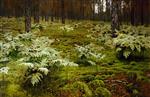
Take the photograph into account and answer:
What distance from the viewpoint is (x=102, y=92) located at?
6.94 metres

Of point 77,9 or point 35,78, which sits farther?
point 77,9

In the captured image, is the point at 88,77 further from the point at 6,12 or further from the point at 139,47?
the point at 6,12

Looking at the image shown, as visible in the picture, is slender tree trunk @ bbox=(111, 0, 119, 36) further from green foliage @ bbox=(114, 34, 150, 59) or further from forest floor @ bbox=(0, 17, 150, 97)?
forest floor @ bbox=(0, 17, 150, 97)

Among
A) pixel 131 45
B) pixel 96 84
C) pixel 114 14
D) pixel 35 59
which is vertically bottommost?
pixel 96 84

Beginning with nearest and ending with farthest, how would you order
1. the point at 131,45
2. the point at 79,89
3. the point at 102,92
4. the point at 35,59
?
the point at 102,92 < the point at 79,89 < the point at 35,59 < the point at 131,45

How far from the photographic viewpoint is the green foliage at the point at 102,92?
6873 mm

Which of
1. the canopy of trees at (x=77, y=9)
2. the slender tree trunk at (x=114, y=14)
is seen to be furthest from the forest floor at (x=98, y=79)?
the canopy of trees at (x=77, y=9)

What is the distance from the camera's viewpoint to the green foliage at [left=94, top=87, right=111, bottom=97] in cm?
687

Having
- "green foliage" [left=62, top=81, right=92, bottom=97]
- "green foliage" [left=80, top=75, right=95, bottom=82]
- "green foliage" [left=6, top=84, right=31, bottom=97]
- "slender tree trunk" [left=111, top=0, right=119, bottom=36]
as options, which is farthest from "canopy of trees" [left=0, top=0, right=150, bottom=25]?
"green foliage" [left=6, top=84, right=31, bottom=97]

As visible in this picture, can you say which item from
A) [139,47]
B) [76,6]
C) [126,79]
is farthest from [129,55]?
[76,6]

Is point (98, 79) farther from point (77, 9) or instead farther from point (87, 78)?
point (77, 9)

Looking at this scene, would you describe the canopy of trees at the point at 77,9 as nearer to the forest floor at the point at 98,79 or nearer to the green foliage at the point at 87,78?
the forest floor at the point at 98,79

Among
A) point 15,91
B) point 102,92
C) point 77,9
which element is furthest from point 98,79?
point 77,9

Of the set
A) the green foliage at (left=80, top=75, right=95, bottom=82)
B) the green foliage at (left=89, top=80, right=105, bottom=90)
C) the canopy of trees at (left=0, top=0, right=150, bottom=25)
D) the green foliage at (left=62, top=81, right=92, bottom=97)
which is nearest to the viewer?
the green foliage at (left=62, top=81, right=92, bottom=97)
